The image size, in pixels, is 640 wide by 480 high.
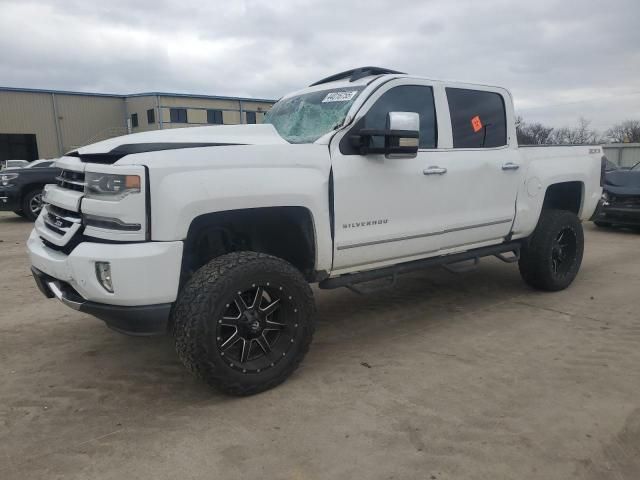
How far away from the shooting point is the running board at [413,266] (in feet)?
12.2

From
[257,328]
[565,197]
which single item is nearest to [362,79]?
[257,328]

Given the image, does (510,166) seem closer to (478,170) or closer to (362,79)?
(478,170)

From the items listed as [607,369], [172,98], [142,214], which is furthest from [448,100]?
[172,98]

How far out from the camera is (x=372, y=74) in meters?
4.32

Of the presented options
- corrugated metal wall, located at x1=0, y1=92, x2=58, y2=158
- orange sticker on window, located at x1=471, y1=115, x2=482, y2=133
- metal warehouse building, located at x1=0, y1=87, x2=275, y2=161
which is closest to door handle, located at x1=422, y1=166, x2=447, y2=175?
orange sticker on window, located at x1=471, y1=115, x2=482, y2=133

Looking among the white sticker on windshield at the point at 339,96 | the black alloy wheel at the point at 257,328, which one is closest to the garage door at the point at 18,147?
the white sticker on windshield at the point at 339,96

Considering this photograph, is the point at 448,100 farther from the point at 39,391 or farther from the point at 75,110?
the point at 75,110

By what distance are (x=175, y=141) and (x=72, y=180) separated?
0.75m

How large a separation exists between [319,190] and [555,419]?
193cm

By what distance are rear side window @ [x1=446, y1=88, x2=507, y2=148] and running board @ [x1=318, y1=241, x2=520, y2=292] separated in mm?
953

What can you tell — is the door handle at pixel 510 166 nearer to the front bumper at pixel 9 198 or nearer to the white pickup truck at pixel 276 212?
the white pickup truck at pixel 276 212

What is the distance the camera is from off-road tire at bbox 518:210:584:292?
5129 mm

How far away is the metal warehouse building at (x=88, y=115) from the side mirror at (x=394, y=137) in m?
38.3

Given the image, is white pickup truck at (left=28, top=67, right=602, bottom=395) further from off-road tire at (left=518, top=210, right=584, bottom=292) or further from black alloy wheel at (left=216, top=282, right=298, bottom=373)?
off-road tire at (left=518, top=210, right=584, bottom=292)
